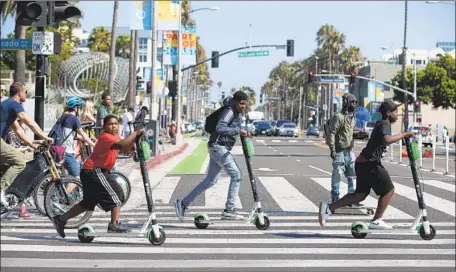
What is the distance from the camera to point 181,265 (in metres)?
6.56

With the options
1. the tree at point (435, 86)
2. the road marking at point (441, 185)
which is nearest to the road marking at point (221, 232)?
the road marking at point (441, 185)

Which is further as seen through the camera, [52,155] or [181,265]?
[52,155]

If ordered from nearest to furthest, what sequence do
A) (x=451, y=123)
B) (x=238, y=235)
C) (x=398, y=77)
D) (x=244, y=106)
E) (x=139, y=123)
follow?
(x=139, y=123) < (x=244, y=106) < (x=238, y=235) < (x=398, y=77) < (x=451, y=123)

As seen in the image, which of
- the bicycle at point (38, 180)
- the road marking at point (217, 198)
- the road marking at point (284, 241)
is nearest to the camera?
the bicycle at point (38, 180)

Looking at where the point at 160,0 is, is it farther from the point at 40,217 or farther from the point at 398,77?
the point at 398,77

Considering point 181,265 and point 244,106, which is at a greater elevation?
point 244,106

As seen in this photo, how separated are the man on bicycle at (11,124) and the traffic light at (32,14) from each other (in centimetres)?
89

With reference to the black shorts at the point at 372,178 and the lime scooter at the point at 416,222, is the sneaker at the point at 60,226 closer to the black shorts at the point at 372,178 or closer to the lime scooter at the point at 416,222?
the black shorts at the point at 372,178

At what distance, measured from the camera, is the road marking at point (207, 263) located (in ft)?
20.8

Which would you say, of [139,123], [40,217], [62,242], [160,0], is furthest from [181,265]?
[160,0]

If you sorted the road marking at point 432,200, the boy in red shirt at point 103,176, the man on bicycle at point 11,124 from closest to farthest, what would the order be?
the man on bicycle at point 11,124 → the boy in red shirt at point 103,176 → the road marking at point 432,200

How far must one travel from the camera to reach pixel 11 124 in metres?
4.97

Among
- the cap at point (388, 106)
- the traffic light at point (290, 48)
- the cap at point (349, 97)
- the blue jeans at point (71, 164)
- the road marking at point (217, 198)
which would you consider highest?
the traffic light at point (290, 48)

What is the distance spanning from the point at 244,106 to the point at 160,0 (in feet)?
69.6
